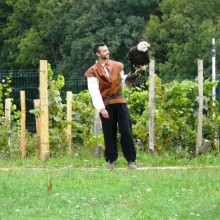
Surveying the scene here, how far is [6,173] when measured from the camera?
8.88 meters

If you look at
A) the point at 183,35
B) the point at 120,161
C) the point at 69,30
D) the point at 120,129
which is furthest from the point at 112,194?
the point at 69,30

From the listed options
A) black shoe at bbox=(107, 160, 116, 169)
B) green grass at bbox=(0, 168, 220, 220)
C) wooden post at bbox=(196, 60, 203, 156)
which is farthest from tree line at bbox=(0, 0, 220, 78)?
green grass at bbox=(0, 168, 220, 220)

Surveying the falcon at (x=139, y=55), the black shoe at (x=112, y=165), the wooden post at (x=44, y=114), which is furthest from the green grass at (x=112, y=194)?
the wooden post at (x=44, y=114)

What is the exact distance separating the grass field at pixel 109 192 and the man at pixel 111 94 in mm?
394

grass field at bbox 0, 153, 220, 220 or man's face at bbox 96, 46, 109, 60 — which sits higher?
man's face at bbox 96, 46, 109, 60

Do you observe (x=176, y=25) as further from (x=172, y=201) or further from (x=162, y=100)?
(x=172, y=201)

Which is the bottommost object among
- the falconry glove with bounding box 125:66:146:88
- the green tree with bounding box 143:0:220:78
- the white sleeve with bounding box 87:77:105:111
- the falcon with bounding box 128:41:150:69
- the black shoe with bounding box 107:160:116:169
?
the black shoe with bounding box 107:160:116:169

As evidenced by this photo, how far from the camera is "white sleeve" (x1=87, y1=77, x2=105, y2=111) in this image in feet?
29.2

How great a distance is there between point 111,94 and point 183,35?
30.5 meters

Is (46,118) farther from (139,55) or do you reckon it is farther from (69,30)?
(69,30)

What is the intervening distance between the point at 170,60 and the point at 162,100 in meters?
26.4

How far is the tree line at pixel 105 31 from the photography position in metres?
37.3

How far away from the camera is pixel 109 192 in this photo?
7094mm

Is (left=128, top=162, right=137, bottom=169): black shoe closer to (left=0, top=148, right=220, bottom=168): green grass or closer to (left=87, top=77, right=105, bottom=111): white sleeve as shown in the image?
(left=0, top=148, right=220, bottom=168): green grass
